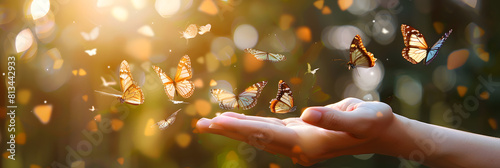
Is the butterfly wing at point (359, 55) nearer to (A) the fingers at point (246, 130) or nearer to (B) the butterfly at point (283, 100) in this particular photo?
(B) the butterfly at point (283, 100)

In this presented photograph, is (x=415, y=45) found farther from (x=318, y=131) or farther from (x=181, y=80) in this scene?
(x=181, y=80)

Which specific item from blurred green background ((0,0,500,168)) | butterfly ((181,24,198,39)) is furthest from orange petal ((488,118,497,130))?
butterfly ((181,24,198,39))

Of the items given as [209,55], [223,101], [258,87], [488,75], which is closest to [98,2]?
[209,55]

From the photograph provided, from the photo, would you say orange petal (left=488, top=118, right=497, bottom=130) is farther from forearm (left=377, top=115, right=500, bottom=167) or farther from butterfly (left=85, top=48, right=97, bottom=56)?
butterfly (left=85, top=48, right=97, bottom=56)

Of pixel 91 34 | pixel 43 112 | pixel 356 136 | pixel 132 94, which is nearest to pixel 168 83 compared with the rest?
pixel 132 94

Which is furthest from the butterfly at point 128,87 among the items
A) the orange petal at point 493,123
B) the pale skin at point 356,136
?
the orange petal at point 493,123

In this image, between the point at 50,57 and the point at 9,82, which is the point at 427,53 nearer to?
the point at 50,57
